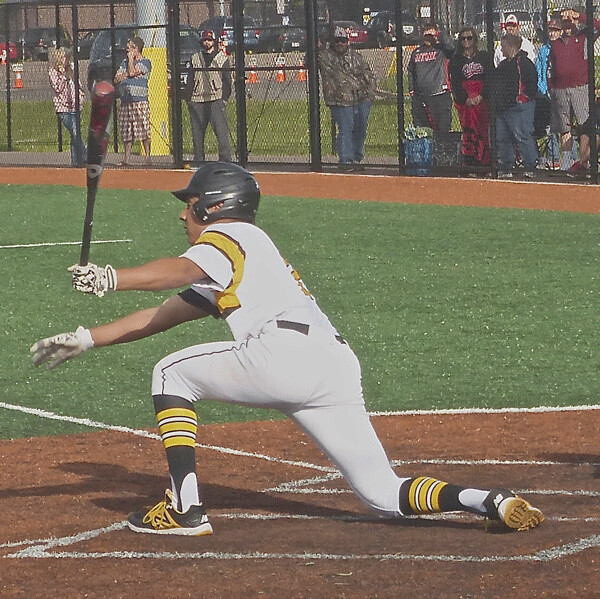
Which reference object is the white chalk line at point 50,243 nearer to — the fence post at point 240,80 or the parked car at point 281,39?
the fence post at point 240,80

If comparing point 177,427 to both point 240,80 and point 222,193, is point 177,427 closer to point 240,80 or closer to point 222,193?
point 222,193

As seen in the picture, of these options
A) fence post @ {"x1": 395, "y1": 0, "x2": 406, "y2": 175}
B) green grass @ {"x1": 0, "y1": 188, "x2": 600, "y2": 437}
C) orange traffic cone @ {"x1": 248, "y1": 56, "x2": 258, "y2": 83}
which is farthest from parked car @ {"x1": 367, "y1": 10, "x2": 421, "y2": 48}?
green grass @ {"x1": 0, "y1": 188, "x2": 600, "y2": 437}

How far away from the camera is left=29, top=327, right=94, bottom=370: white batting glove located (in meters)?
5.95

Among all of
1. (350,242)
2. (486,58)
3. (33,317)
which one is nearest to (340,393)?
(33,317)

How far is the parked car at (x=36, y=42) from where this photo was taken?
95.9 ft

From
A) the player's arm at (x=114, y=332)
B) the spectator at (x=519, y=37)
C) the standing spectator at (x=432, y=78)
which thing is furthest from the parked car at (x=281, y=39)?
the player's arm at (x=114, y=332)

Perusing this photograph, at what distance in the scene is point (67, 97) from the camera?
24.1m

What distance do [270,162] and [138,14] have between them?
4.55 metres

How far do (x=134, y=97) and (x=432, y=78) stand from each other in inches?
244

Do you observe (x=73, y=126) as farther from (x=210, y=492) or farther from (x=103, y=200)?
(x=210, y=492)

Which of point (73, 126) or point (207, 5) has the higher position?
point (207, 5)

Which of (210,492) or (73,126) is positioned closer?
(210,492)

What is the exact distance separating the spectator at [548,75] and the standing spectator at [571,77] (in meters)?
0.10

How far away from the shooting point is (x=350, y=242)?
1587cm
